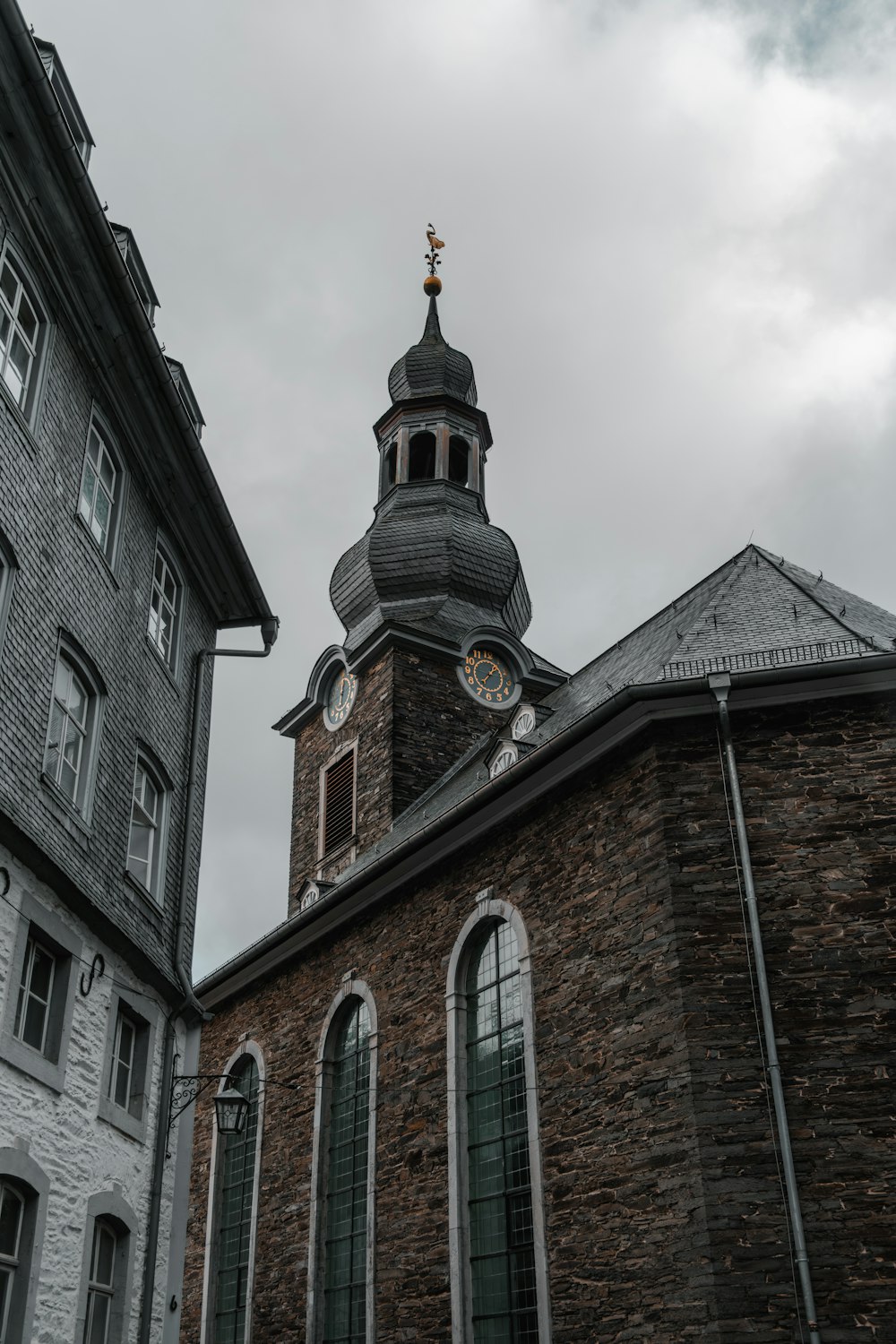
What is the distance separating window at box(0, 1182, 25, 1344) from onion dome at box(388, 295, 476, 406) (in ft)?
78.0

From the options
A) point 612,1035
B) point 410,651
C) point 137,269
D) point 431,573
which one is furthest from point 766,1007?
point 431,573

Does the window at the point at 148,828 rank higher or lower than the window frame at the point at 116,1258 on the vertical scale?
higher

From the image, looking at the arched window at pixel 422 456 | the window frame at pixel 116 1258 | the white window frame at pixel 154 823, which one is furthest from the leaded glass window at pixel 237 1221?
the arched window at pixel 422 456

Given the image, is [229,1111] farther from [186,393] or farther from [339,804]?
[339,804]

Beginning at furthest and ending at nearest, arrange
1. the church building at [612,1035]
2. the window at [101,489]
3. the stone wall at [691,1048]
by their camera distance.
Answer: the window at [101,489]
the church building at [612,1035]
the stone wall at [691,1048]

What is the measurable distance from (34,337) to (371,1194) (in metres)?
10.1

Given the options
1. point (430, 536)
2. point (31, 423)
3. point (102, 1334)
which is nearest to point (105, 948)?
point (102, 1334)

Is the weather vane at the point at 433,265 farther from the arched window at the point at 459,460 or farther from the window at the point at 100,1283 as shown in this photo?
the window at the point at 100,1283

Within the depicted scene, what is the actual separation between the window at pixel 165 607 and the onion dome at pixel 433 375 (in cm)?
1770

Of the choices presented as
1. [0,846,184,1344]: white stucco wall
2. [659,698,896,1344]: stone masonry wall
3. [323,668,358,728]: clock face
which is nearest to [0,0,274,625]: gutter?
[0,846,184,1344]: white stucco wall

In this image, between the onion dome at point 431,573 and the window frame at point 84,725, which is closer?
the window frame at point 84,725

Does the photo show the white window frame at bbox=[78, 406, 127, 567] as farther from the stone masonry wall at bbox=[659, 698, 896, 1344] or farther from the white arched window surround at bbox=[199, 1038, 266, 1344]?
the white arched window surround at bbox=[199, 1038, 266, 1344]

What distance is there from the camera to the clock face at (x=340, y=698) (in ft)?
85.2

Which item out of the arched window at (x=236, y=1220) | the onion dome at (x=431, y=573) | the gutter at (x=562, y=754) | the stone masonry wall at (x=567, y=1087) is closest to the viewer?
the stone masonry wall at (x=567, y=1087)
